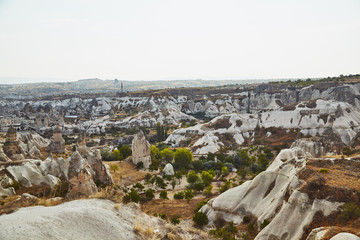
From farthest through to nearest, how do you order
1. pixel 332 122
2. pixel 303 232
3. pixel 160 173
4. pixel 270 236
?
pixel 332 122
pixel 160 173
pixel 270 236
pixel 303 232

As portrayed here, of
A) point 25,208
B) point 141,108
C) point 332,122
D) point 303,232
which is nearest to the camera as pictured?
point 25,208

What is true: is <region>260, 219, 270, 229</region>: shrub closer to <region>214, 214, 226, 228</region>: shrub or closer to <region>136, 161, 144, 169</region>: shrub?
<region>214, 214, 226, 228</region>: shrub

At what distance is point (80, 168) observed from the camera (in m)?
20.1

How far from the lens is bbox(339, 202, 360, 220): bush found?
12734 millimetres

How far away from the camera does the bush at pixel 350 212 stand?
41.8 feet

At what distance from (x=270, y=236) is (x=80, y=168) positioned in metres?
14.6

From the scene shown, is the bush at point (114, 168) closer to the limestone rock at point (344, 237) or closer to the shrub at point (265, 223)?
the shrub at point (265, 223)

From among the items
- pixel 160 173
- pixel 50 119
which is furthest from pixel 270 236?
pixel 50 119

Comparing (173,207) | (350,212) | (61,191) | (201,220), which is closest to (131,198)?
(201,220)

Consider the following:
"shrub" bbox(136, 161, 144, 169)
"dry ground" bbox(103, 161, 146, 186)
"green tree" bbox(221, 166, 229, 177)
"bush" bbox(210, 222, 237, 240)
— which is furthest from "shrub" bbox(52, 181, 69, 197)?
"green tree" bbox(221, 166, 229, 177)

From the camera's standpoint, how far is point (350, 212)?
12.8 meters

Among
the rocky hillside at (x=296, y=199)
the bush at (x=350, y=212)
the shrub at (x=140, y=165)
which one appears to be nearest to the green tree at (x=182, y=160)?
the shrub at (x=140, y=165)

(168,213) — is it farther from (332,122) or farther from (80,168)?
(332,122)

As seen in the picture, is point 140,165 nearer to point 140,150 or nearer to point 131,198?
point 140,150
